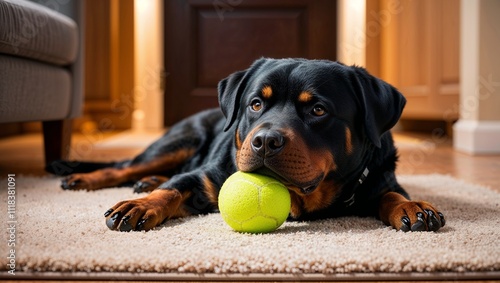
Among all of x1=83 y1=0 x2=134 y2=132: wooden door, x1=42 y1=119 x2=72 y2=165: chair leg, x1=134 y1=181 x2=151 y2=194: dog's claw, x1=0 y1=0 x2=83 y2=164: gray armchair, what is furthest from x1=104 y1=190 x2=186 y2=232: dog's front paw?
x1=83 y1=0 x2=134 y2=132: wooden door

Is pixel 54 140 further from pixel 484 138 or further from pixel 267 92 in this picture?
pixel 484 138

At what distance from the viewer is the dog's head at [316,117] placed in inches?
57.2

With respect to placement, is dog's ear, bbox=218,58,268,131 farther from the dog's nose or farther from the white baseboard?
the white baseboard

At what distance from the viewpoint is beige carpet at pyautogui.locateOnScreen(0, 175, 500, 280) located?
1121 millimetres

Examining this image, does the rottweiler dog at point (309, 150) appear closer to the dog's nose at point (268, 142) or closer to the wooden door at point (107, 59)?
the dog's nose at point (268, 142)

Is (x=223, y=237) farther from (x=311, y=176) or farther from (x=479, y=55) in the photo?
(x=479, y=55)

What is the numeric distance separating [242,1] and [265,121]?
4292mm

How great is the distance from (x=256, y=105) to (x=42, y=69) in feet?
4.32

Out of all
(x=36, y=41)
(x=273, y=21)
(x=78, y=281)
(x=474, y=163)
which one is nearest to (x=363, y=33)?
(x=273, y=21)

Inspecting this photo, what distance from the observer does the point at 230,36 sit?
5676 millimetres

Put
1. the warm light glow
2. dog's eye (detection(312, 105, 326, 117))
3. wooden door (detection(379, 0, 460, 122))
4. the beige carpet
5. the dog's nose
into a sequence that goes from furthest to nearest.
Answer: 1. the warm light glow
2. wooden door (detection(379, 0, 460, 122))
3. dog's eye (detection(312, 105, 326, 117))
4. the dog's nose
5. the beige carpet

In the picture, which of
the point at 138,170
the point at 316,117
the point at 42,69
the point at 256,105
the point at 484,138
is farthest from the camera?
the point at 484,138

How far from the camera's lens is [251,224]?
143cm

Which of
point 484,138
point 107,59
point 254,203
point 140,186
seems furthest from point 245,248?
point 107,59
